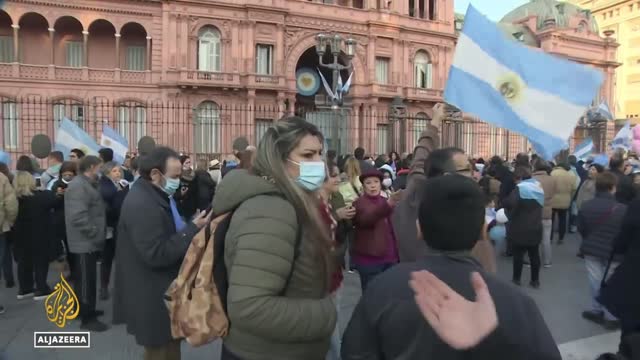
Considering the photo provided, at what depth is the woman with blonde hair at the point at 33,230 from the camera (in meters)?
6.43

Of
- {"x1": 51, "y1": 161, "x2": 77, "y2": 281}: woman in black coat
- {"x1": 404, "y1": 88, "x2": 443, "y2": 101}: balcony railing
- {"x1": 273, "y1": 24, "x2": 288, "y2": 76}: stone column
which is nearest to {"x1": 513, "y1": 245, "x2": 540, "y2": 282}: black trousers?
{"x1": 51, "y1": 161, "x2": 77, "y2": 281}: woman in black coat

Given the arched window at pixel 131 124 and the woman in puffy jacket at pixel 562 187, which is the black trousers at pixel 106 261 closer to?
the woman in puffy jacket at pixel 562 187

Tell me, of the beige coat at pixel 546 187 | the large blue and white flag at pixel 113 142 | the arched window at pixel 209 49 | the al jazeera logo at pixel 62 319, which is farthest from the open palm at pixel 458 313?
the arched window at pixel 209 49

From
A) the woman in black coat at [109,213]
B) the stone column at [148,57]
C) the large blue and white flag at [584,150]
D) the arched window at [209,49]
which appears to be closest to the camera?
the woman in black coat at [109,213]

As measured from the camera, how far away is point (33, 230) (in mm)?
6398

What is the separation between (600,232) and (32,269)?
Answer: 285 inches

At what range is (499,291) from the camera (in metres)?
1.52

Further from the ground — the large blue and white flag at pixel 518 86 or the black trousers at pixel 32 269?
the large blue and white flag at pixel 518 86

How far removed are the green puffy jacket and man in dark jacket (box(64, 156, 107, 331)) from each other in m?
3.91

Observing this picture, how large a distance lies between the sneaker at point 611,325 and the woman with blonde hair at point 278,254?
16.4 ft

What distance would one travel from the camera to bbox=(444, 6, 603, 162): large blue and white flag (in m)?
4.93

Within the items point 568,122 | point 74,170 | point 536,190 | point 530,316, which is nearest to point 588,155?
point 536,190

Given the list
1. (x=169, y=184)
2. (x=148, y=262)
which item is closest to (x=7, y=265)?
(x=169, y=184)

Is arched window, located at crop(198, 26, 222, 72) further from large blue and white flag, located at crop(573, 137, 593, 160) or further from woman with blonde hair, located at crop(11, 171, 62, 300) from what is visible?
woman with blonde hair, located at crop(11, 171, 62, 300)
